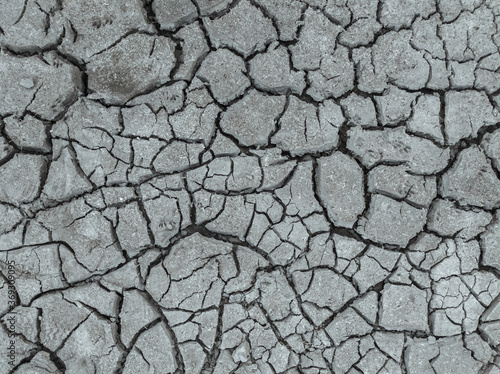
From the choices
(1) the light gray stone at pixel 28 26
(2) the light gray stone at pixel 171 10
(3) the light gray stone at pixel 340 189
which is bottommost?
(3) the light gray stone at pixel 340 189

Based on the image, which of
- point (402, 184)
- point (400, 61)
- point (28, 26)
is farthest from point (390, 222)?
point (28, 26)

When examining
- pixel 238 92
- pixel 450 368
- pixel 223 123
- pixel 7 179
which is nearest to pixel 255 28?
pixel 238 92

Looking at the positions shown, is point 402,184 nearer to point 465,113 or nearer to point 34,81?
point 465,113

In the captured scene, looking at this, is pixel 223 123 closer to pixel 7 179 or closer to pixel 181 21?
pixel 181 21

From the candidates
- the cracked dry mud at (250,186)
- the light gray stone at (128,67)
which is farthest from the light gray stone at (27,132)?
the light gray stone at (128,67)

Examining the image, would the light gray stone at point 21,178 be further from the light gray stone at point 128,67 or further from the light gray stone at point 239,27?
the light gray stone at point 239,27

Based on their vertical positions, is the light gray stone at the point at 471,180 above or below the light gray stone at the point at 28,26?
below

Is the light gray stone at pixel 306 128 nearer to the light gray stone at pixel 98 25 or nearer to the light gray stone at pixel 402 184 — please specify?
the light gray stone at pixel 402 184

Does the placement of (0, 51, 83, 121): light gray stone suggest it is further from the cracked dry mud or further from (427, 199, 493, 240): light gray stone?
(427, 199, 493, 240): light gray stone
